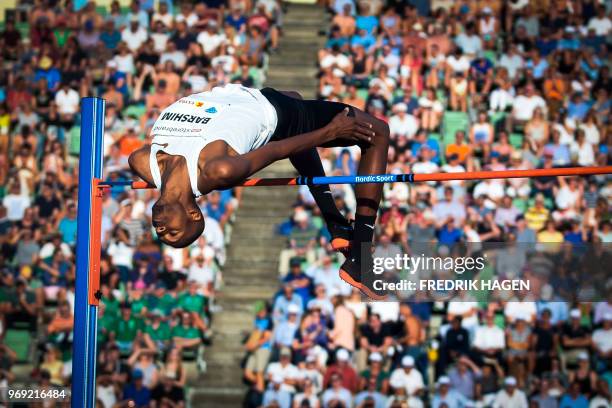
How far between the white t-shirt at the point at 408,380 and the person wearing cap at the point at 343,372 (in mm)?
390

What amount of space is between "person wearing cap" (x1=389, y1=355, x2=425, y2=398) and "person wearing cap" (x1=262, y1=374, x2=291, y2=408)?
3.64 ft

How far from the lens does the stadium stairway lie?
1204cm

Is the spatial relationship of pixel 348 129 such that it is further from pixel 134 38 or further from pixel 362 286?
pixel 134 38

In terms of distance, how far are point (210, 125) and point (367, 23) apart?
1017 cm

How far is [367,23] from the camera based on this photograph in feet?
52.2

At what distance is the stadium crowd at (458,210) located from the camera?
11.4 m

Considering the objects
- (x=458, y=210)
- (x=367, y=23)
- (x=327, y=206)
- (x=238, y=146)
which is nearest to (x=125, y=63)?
(x=367, y=23)

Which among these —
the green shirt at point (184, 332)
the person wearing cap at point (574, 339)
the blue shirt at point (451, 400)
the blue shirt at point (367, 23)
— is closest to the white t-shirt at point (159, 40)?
the blue shirt at point (367, 23)

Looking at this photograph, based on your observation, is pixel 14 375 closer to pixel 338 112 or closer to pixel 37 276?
pixel 37 276

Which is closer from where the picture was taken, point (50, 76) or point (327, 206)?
point (327, 206)

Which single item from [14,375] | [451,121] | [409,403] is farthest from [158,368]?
[451,121]

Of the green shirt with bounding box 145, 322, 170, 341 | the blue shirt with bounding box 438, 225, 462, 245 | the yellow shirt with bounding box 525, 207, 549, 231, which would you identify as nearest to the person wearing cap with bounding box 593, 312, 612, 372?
the yellow shirt with bounding box 525, 207, 549, 231

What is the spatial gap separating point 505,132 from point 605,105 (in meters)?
1.62

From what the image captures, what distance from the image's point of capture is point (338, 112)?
21.8ft
